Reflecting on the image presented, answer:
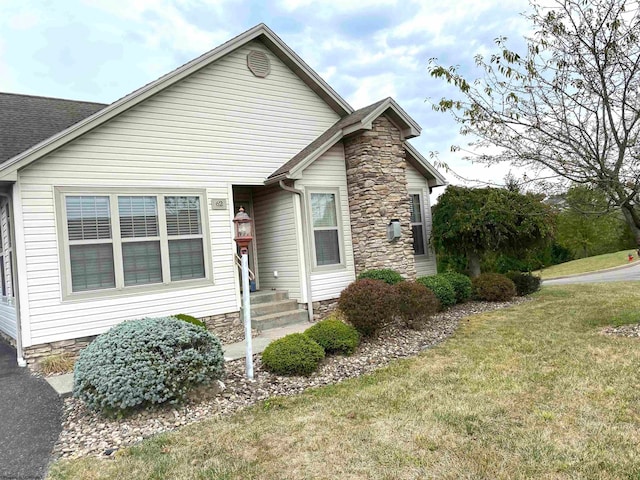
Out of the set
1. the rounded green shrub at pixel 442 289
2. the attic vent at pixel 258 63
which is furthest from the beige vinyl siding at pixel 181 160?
the rounded green shrub at pixel 442 289

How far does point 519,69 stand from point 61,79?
1715 cm

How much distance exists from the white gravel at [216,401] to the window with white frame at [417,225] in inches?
179

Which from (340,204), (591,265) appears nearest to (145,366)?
(340,204)

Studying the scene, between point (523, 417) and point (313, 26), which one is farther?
point (313, 26)

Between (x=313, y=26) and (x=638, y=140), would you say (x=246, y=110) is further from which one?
(x=638, y=140)

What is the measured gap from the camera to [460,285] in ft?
34.4

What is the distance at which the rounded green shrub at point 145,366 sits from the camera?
179 inches

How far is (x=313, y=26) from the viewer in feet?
36.7

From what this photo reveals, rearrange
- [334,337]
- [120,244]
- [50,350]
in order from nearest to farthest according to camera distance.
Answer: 1. [334,337]
2. [50,350]
3. [120,244]

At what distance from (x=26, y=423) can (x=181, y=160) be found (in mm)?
5197

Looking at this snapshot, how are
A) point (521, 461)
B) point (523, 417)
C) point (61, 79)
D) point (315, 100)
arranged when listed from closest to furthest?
1. point (521, 461)
2. point (523, 417)
3. point (315, 100)
4. point (61, 79)

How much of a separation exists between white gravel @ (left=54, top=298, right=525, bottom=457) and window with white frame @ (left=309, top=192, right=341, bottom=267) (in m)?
2.87

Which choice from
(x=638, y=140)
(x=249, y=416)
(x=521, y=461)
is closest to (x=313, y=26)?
(x=638, y=140)

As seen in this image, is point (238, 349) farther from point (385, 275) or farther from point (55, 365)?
point (385, 275)
